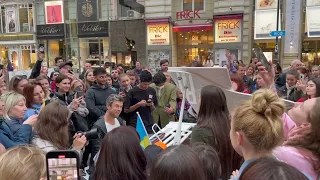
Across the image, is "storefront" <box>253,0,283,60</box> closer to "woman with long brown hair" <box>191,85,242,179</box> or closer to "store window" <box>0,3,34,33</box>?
"woman with long brown hair" <box>191,85,242,179</box>

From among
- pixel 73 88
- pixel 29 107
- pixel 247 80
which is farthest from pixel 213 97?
pixel 247 80

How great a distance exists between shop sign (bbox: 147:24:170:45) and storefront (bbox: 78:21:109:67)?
3.98 meters

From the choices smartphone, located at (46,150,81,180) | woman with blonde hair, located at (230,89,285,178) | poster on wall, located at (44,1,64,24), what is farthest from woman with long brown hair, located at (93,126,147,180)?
poster on wall, located at (44,1,64,24)

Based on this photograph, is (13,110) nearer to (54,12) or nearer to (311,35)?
(311,35)

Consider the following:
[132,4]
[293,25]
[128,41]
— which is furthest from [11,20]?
[293,25]

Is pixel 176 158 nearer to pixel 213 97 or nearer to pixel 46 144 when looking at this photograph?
pixel 213 97

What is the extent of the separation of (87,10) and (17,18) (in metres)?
7.60

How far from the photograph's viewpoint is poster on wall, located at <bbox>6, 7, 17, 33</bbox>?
88.2 feet

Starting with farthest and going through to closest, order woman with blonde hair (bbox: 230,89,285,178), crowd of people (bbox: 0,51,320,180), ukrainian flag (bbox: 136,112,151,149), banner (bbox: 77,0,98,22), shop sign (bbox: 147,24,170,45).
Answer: banner (bbox: 77,0,98,22)
shop sign (bbox: 147,24,170,45)
ukrainian flag (bbox: 136,112,151,149)
woman with blonde hair (bbox: 230,89,285,178)
crowd of people (bbox: 0,51,320,180)

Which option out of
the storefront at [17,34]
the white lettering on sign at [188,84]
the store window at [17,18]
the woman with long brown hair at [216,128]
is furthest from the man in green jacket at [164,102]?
the store window at [17,18]

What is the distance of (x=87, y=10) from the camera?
23875mm

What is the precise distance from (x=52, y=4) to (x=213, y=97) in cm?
2536

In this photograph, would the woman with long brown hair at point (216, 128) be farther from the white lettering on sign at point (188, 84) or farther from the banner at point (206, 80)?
the white lettering on sign at point (188, 84)

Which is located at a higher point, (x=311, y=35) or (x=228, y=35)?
(x=228, y=35)
